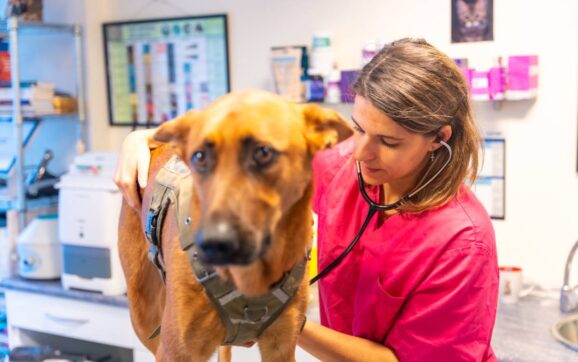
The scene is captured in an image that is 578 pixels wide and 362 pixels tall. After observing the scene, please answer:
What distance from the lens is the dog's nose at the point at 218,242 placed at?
0.87 metres

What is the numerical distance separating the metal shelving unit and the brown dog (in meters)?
2.22

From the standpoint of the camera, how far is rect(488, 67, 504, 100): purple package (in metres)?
2.58

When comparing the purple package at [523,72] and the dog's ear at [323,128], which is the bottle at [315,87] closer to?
the purple package at [523,72]

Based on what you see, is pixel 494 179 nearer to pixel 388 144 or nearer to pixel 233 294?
pixel 388 144

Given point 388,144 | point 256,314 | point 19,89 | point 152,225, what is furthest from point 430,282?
point 19,89

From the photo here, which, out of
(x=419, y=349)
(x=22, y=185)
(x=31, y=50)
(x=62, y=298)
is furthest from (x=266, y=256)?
(x=31, y=50)

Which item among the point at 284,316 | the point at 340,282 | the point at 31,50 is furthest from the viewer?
the point at 31,50

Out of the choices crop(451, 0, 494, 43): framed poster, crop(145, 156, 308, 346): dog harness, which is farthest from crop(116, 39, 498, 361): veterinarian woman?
crop(451, 0, 494, 43): framed poster

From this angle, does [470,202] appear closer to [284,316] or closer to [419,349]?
[419,349]

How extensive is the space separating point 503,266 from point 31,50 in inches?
106

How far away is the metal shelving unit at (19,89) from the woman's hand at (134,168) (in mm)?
1944

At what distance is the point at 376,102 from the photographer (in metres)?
1.45

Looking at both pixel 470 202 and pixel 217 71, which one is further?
pixel 217 71

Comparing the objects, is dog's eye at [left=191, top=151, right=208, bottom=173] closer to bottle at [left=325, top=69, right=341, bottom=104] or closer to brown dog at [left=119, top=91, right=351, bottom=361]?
brown dog at [left=119, top=91, right=351, bottom=361]
